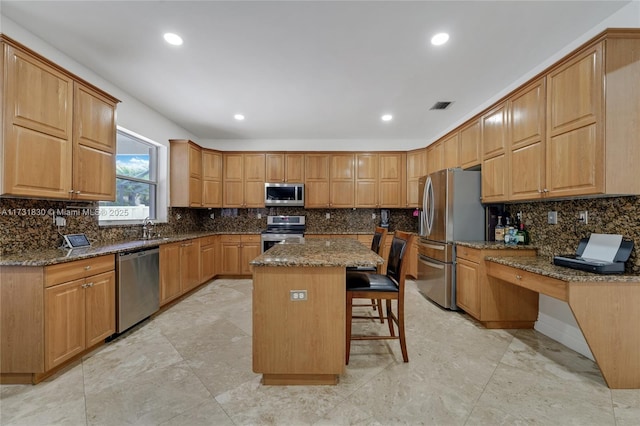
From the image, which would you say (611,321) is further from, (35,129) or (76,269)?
(35,129)

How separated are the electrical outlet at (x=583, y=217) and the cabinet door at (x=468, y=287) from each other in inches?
38.2

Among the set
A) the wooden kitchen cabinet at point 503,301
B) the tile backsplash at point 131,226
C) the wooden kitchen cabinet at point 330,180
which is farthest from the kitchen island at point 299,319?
the wooden kitchen cabinet at point 330,180

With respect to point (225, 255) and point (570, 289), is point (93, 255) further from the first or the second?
point (570, 289)

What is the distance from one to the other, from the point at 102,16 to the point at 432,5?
257 centimetres

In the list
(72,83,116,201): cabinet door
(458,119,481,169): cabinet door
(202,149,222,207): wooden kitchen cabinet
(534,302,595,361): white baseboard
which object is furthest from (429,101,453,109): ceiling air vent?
(72,83,116,201): cabinet door

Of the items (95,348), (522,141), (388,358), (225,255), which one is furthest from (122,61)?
(522,141)

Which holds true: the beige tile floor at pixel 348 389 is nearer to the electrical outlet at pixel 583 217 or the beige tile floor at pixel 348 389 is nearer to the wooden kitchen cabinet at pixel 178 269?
the wooden kitchen cabinet at pixel 178 269

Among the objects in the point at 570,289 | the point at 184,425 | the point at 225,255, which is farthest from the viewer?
the point at 225,255

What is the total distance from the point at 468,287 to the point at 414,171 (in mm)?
2578

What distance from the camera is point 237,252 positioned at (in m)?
4.78

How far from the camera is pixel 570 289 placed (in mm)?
1787

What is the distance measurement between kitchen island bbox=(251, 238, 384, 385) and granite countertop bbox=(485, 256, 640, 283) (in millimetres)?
1420

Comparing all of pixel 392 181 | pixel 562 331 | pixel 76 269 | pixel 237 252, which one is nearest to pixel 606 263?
pixel 562 331

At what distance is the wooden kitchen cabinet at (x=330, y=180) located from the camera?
5.04 metres
